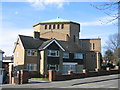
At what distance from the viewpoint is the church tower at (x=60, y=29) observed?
6688cm

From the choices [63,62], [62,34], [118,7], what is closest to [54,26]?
[62,34]

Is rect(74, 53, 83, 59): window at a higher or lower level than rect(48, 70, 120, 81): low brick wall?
higher

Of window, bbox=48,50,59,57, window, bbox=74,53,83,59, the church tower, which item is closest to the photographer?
window, bbox=48,50,59,57

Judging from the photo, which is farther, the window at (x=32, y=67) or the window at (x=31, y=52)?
the window at (x=31, y=52)

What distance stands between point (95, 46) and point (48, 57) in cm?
2930

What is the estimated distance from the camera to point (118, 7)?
7.73m

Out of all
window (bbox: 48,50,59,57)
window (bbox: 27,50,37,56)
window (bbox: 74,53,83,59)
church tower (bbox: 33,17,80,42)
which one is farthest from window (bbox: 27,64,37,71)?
church tower (bbox: 33,17,80,42)

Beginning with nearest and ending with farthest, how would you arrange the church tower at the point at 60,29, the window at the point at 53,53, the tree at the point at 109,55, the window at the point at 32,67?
the window at the point at 32,67 < the window at the point at 53,53 < the church tower at the point at 60,29 < the tree at the point at 109,55

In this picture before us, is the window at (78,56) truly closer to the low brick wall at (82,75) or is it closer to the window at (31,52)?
the low brick wall at (82,75)

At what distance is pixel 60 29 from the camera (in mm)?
71312

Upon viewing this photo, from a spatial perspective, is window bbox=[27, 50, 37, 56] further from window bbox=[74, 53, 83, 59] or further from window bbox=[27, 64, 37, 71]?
window bbox=[74, 53, 83, 59]

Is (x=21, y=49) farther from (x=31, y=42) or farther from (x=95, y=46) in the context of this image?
(x=95, y=46)

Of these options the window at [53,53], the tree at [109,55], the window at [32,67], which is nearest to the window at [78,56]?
the window at [53,53]

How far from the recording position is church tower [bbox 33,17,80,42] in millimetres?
66875
